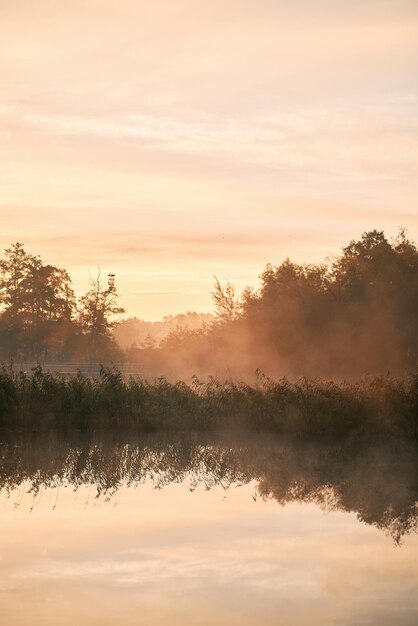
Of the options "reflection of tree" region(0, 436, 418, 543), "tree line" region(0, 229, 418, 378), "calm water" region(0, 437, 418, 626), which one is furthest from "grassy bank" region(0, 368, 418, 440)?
"tree line" region(0, 229, 418, 378)

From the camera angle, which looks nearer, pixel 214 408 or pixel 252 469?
pixel 252 469

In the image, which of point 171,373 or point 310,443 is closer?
point 310,443

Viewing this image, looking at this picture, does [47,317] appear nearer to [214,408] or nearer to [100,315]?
[100,315]

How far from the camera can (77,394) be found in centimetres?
2180

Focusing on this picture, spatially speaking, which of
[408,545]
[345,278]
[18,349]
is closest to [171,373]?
[345,278]

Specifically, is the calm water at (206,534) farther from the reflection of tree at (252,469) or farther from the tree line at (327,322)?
the tree line at (327,322)

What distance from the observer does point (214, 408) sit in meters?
22.5

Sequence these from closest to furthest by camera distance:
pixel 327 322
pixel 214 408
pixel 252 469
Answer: pixel 252 469 → pixel 214 408 → pixel 327 322

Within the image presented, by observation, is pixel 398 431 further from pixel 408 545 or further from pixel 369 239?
pixel 369 239

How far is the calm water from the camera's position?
8555mm

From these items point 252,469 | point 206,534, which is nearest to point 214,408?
point 252,469

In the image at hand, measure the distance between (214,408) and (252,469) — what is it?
5.38m

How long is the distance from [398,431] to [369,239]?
44341mm

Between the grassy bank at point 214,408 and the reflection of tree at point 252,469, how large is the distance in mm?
991
